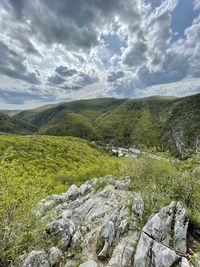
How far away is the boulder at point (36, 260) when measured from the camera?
1130 cm

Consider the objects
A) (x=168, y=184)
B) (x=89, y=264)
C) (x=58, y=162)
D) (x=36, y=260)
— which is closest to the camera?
(x=36, y=260)

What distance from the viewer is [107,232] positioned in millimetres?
14141

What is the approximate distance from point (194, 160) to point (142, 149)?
21.2 feet

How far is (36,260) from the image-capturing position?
11562 millimetres

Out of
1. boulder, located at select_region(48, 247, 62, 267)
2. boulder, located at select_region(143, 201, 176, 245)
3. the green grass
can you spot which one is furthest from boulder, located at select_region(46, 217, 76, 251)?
the green grass

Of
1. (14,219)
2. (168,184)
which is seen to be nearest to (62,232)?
(14,219)

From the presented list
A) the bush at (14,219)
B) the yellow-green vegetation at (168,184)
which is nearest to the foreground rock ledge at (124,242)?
the yellow-green vegetation at (168,184)

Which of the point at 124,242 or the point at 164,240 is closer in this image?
the point at 164,240

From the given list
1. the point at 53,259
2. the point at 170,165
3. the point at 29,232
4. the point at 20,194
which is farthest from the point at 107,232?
the point at 170,165

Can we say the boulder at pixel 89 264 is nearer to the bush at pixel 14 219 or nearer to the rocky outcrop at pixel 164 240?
the rocky outcrop at pixel 164 240

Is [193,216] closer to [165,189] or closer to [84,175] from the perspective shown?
[165,189]

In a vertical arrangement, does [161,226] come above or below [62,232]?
above

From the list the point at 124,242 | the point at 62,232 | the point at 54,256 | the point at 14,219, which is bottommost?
the point at 124,242

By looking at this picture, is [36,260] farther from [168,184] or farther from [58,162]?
[58,162]
